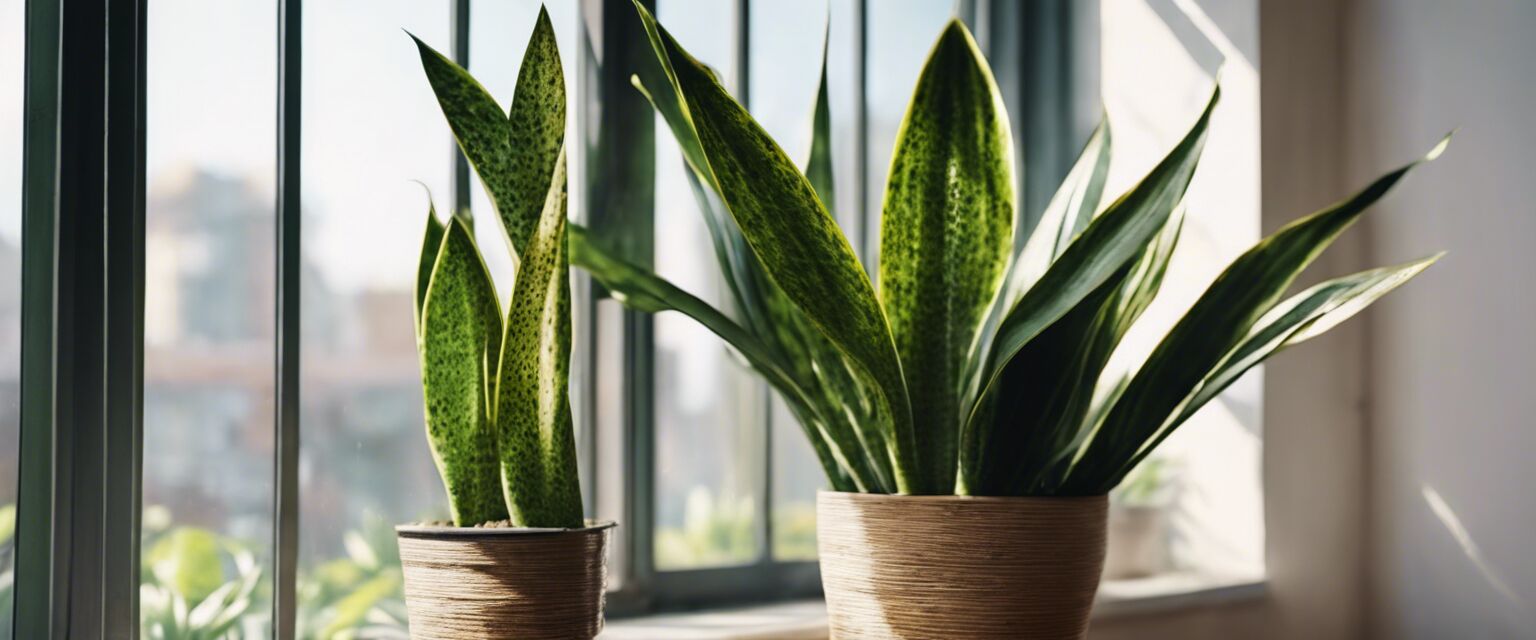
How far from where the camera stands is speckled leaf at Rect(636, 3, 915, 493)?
0.91 m

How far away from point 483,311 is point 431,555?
212 mm

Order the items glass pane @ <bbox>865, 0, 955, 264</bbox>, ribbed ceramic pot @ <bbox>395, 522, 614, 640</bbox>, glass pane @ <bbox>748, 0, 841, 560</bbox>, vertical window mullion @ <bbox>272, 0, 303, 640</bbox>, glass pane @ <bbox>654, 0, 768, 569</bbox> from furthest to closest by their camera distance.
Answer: glass pane @ <bbox>865, 0, 955, 264</bbox> → glass pane @ <bbox>748, 0, 841, 560</bbox> → glass pane @ <bbox>654, 0, 768, 569</bbox> → vertical window mullion @ <bbox>272, 0, 303, 640</bbox> → ribbed ceramic pot @ <bbox>395, 522, 614, 640</bbox>

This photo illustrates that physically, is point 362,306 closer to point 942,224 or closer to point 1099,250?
point 942,224

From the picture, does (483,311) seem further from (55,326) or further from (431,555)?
(55,326)

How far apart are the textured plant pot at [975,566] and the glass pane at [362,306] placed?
547mm

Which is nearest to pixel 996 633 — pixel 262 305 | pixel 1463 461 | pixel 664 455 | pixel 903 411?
pixel 903 411

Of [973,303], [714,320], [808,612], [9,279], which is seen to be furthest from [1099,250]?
[9,279]

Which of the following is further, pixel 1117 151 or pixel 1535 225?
pixel 1117 151

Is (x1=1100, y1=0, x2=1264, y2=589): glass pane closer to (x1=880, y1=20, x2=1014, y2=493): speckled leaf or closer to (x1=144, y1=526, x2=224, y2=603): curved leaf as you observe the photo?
(x1=880, y1=20, x2=1014, y2=493): speckled leaf

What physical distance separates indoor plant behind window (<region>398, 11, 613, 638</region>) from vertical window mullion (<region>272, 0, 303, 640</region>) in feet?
0.84

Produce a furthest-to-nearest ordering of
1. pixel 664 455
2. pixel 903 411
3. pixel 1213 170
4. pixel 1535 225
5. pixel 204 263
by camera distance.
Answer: pixel 1213 170, pixel 1535 225, pixel 664 455, pixel 204 263, pixel 903 411

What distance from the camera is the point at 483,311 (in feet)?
3.18

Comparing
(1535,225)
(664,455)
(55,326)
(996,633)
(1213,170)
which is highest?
(1213,170)

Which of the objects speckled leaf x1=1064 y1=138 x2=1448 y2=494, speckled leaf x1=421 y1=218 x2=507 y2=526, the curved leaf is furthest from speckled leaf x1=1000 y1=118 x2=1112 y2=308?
the curved leaf
